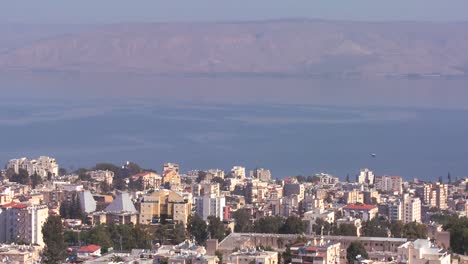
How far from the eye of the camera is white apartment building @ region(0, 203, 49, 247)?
1797cm

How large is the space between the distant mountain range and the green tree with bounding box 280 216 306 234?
241ft

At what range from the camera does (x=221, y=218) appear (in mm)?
20594

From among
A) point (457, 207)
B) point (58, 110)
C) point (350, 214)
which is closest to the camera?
point (350, 214)

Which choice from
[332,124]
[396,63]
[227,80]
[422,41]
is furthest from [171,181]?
[422,41]

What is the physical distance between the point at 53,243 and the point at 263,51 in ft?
281

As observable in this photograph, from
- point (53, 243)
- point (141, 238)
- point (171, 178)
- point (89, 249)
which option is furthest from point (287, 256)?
point (171, 178)

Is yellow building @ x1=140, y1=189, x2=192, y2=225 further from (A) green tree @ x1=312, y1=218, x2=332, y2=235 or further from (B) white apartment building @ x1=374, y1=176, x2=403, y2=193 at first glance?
(B) white apartment building @ x1=374, y1=176, x2=403, y2=193

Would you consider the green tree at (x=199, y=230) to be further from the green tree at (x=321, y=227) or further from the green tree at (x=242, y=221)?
the green tree at (x=321, y=227)

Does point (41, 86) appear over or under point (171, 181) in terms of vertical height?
over

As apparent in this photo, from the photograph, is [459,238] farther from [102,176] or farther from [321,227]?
[102,176]

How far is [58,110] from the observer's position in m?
54.2

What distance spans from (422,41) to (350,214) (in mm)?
80543

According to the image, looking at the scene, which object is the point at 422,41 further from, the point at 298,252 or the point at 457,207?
the point at 298,252

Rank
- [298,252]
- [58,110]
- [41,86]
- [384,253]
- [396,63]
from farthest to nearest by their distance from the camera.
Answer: [396,63] < [41,86] < [58,110] < [384,253] < [298,252]
